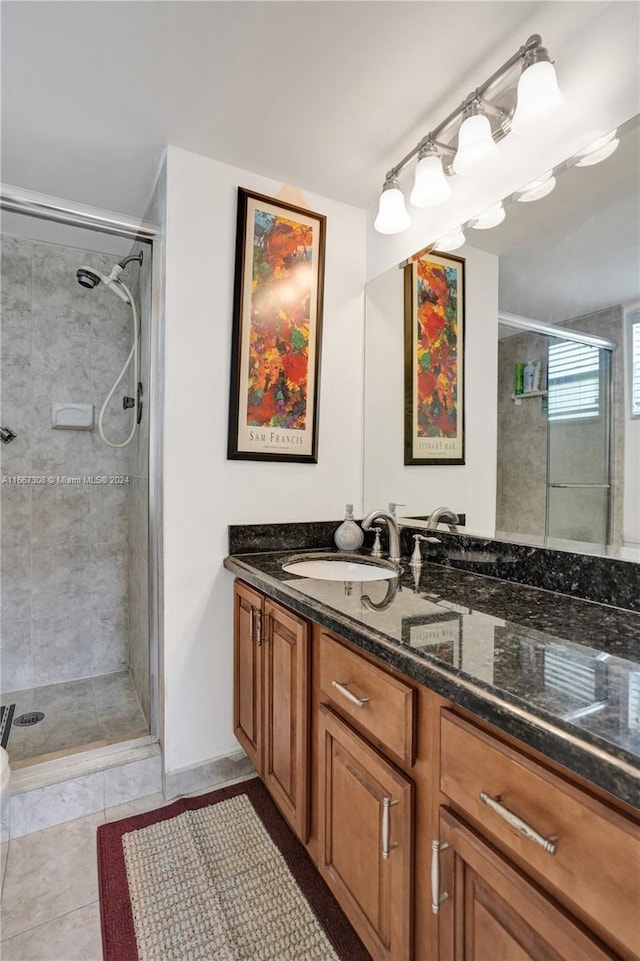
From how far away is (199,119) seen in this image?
1509 mm

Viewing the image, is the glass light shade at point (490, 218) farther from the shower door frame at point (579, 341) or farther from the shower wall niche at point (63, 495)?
the shower wall niche at point (63, 495)

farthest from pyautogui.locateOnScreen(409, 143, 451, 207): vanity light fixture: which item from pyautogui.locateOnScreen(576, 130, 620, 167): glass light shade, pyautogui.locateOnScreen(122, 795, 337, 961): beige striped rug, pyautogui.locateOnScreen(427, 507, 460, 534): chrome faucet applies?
pyautogui.locateOnScreen(122, 795, 337, 961): beige striped rug

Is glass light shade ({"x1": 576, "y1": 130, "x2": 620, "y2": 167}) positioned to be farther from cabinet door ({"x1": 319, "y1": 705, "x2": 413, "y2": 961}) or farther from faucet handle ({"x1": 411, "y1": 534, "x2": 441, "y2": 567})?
cabinet door ({"x1": 319, "y1": 705, "x2": 413, "y2": 961})

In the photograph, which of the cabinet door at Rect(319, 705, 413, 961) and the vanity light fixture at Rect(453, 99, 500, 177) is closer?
the cabinet door at Rect(319, 705, 413, 961)

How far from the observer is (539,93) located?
1.14 metres

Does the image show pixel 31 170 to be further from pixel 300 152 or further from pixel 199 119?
pixel 300 152

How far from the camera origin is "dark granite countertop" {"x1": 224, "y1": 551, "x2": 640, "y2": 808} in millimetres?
551

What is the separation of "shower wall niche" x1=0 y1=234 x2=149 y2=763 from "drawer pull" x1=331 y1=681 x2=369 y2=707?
1.43 meters

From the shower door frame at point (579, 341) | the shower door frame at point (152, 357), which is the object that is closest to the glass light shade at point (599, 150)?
the shower door frame at point (579, 341)

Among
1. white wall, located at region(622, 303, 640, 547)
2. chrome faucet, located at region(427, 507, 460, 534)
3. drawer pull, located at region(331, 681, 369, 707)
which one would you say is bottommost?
drawer pull, located at region(331, 681, 369, 707)

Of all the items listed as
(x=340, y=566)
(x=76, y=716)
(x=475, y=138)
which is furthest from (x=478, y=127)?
(x=76, y=716)

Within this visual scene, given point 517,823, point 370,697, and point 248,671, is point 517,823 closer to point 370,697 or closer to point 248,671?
point 370,697

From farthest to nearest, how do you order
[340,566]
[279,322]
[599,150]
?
[279,322], [340,566], [599,150]

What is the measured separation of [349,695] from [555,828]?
1.60ft
